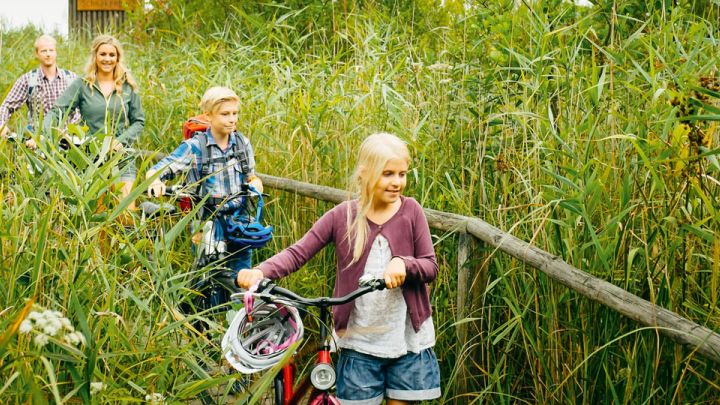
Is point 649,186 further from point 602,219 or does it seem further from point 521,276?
point 521,276

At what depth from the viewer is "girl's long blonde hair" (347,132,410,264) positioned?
3.60 meters

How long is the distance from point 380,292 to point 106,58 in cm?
431

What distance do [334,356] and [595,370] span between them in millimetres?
1785

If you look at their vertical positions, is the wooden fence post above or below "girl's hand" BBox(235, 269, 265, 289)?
below

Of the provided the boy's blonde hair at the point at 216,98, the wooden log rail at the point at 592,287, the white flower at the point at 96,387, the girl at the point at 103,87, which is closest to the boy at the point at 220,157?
the boy's blonde hair at the point at 216,98

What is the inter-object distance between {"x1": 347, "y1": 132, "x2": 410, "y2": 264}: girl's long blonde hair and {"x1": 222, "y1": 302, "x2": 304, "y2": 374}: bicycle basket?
1.92 ft

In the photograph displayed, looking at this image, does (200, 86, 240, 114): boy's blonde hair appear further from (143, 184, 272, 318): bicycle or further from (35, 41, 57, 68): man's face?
(35, 41, 57, 68): man's face

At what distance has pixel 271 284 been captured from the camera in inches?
125

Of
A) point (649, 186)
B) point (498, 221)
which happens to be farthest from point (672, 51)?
point (498, 221)

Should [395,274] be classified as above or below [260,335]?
above

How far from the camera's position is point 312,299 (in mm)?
3098

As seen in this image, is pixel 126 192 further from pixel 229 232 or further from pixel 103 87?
pixel 103 87

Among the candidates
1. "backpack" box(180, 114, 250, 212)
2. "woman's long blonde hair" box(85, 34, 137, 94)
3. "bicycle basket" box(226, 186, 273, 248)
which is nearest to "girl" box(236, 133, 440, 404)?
"bicycle basket" box(226, 186, 273, 248)

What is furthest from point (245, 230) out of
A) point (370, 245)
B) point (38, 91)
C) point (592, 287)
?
point (38, 91)
